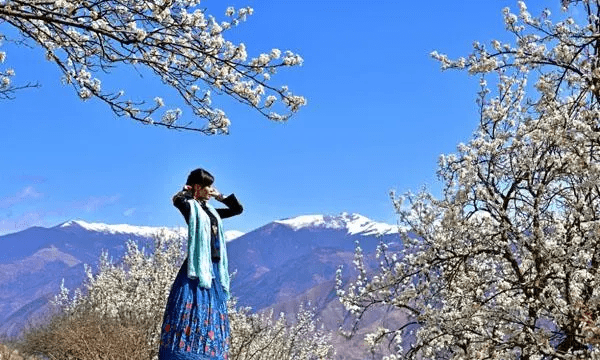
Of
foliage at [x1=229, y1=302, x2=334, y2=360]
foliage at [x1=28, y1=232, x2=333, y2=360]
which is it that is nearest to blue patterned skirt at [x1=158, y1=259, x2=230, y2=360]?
foliage at [x1=229, y1=302, x2=334, y2=360]

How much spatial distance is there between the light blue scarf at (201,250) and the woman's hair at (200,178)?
238 mm

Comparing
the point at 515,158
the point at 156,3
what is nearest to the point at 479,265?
the point at 515,158

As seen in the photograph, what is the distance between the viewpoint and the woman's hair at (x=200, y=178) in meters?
6.12

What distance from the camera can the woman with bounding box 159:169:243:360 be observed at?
553 centimetres

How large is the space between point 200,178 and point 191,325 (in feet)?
4.61

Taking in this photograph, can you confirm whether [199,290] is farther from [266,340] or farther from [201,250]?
[266,340]

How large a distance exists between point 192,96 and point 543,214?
18.1 ft

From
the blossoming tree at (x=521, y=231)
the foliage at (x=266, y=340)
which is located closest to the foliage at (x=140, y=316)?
the foliage at (x=266, y=340)

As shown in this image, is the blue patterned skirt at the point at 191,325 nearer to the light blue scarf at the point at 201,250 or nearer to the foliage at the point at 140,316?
the light blue scarf at the point at 201,250

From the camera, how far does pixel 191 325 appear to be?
5.54 meters

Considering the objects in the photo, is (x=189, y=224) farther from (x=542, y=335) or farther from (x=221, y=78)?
(x=542, y=335)

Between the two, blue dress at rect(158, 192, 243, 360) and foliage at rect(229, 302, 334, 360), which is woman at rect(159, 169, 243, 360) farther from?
foliage at rect(229, 302, 334, 360)

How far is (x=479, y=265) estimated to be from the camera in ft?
36.8

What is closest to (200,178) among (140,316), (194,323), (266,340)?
(194,323)
